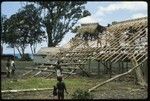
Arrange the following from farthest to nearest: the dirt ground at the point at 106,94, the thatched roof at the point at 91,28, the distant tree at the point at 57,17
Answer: the distant tree at the point at 57,17 → the thatched roof at the point at 91,28 → the dirt ground at the point at 106,94

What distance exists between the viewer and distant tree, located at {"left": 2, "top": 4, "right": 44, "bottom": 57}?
59.6m

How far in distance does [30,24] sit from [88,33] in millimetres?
30801

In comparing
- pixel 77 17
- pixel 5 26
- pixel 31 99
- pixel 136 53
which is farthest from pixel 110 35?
pixel 5 26

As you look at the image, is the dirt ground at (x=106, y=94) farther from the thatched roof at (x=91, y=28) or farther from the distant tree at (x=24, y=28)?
the distant tree at (x=24, y=28)

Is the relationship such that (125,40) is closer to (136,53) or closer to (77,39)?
(136,53)

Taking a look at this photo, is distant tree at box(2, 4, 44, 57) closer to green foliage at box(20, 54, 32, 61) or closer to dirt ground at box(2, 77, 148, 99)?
green foliage at box(20, 54, 32, 61)

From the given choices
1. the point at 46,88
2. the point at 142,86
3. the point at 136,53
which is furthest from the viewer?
the point at 136,53

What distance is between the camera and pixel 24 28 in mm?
61344

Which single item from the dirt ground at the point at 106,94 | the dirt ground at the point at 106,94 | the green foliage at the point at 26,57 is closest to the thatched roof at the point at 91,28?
the dirt ground at the point at 106,94

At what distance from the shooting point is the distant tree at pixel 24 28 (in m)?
59.6

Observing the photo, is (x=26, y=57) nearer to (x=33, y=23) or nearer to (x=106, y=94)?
Answer: (x=33, y=23)

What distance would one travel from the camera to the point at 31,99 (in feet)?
50.1

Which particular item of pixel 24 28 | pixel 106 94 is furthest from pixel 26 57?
pixel 106 94

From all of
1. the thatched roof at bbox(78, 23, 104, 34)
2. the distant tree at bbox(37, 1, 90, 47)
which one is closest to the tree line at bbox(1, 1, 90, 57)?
the distant tree at bbox(37, 1, 90, 47)
